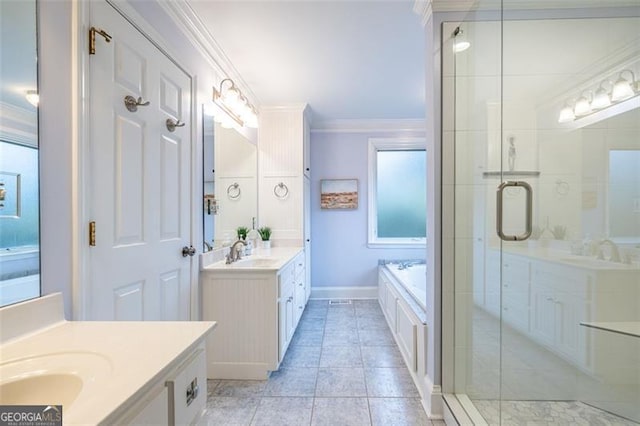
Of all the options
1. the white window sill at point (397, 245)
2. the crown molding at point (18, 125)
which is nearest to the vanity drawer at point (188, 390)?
the crown molding at point (18, 125)

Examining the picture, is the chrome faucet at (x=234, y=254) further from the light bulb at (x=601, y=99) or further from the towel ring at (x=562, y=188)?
the light bulb at (x=601, y=99)

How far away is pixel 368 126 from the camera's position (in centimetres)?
428

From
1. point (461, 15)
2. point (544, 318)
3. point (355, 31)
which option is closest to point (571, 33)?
point (461, 15)

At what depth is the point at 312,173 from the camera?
4.35 metres

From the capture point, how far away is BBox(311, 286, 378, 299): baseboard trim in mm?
4289

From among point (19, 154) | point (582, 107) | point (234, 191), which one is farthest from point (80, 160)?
point (582, 107)

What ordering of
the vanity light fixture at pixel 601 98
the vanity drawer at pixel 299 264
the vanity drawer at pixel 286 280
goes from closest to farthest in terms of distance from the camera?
the vanity light fixture at pixel 601 98 < the vanity drawer at pixel 286 280 < the vanity drawer at pixel 299 264

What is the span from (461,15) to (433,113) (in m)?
0.57

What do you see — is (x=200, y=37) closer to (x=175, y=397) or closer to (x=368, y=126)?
(x=175, y=397)

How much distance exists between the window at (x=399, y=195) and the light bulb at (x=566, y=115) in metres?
2.55

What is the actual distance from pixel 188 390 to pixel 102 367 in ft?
0.77

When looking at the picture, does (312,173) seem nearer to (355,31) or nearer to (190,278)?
(355,31)

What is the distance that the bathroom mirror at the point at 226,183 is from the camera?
234cm

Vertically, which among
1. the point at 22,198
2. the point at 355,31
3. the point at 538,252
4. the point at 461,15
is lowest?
the point at 538,252
